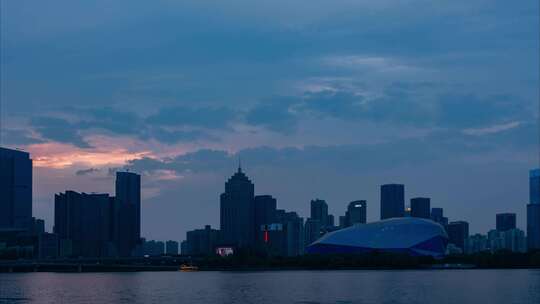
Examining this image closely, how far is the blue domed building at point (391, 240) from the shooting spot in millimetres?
186750

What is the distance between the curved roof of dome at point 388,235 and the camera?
7407 inches

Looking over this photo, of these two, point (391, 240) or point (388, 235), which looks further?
point (388, 235)

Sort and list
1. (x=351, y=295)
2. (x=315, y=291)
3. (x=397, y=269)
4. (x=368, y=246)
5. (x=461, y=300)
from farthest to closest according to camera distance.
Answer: (x=368, y=246) < (x=397, y=269) < (x=315, y=291) < (x=351, y=295) < (x=461, y=300)

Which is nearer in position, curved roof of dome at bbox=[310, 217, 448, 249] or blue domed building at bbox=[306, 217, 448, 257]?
blue domed building at bbox=[306, 217, 448, 257]

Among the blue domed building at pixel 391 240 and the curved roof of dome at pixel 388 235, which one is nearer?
the blue domed building at pixel 391 240

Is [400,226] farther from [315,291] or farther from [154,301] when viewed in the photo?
[154,301]

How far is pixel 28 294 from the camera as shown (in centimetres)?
8844

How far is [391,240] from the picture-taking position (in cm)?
18912

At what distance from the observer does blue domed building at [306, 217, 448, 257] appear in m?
187

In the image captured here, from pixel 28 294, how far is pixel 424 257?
103732mm

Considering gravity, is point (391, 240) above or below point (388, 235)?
below

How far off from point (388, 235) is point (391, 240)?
1.89m

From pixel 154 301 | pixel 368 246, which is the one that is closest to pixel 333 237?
pixel 368 246

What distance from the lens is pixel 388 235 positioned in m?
191
